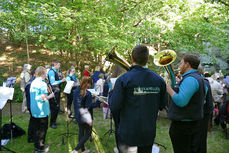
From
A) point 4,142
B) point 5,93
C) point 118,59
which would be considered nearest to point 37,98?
point 5,93

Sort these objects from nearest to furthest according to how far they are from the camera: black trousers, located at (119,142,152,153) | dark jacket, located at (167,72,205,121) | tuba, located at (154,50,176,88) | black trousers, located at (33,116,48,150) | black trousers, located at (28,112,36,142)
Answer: black trousers, located at (119,142,152,153) → dark jacket, located at (167,72,205,121) → tuba, located at (154,50,176,88) → black trousers, located at (33,116,48,150) → black trousers, located at (28,112,36,142)

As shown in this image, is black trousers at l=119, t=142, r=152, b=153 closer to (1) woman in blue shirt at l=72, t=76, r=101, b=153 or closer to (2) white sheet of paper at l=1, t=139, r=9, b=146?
(1) woman in blue shirt at l=72, t=76, r=101, b=153

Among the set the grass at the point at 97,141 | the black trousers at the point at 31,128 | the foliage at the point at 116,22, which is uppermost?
the foliage at the point at 116,22

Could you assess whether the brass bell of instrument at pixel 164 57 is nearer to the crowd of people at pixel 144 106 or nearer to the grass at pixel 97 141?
the crowd of people at pixel 144 106

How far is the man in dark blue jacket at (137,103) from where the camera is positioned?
1839 mm

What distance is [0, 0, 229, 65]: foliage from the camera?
6.85m

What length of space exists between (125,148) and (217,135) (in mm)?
4567

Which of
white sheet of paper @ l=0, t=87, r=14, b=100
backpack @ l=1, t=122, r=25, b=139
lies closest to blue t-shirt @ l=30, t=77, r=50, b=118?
white sheet of paper @ l=0, t=87, r=14, b=100

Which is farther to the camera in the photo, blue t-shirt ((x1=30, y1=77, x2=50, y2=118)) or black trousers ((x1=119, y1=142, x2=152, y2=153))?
blue t-shirt ((x1=30, y1=77, x2=50, y2=118))

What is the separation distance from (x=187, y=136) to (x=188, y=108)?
48 cm

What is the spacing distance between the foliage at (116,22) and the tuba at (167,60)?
12.7ft

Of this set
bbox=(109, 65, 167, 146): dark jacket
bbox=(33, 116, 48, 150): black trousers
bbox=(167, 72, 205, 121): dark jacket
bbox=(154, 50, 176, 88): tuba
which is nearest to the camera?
bbox=(109, 65, 167, 146): dark jacket

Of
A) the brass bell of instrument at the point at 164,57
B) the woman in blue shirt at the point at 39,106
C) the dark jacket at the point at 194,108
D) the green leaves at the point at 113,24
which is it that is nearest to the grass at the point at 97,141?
the woman in blue shirt at the point at 39,106

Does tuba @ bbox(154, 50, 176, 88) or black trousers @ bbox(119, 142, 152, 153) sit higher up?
tuba @ bbox(154, 50, 176, 88)
